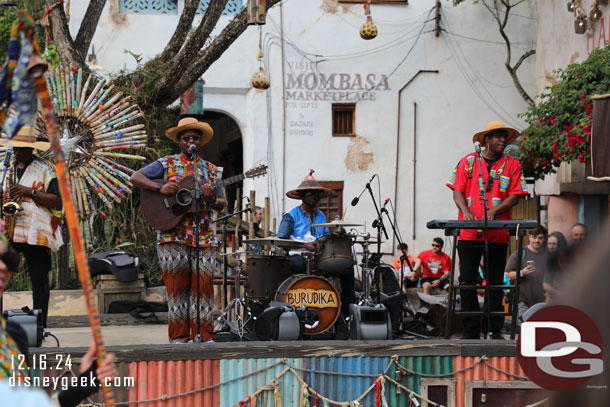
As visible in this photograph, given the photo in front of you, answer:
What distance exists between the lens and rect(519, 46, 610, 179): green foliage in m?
11.8

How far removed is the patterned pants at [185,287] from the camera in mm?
7070

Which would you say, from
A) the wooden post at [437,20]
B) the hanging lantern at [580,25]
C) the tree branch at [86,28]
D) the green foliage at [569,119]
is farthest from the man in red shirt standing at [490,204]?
the wooden post at [437,20]

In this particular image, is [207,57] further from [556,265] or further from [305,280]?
[556,265]

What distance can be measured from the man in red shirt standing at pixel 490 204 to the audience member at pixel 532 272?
57.7 inches

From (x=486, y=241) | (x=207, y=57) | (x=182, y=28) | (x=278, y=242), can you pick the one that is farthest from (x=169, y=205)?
(x=182, y=28)

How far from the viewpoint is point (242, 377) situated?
6344 millimetres

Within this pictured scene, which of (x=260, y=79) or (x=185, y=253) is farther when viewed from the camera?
(x=260, y=79)

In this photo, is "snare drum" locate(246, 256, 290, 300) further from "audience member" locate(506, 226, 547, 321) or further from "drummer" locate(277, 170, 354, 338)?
"audience member" locate(506, 226, 547, 321)

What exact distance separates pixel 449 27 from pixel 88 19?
30.5ft

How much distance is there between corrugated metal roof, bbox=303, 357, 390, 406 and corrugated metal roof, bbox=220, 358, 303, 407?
7.3 inches

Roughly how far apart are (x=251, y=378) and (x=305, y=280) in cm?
220

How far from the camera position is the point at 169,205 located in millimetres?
7043

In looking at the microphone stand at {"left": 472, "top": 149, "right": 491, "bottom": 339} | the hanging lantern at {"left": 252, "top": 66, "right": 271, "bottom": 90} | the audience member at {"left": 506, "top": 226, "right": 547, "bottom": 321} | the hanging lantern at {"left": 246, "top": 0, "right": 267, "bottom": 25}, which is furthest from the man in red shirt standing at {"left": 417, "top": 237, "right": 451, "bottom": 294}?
the microphone stand at {"left": 472, "top": 149, "right": 491, "bottom": 339}

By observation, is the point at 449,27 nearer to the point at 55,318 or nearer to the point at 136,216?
the point at 136,216
